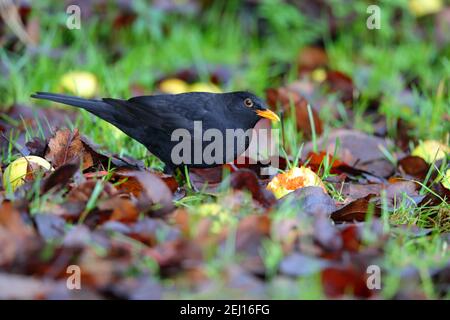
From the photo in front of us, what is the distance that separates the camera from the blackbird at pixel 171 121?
172 inches

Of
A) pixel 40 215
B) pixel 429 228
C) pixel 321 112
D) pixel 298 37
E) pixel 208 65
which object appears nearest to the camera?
pixel 40 215

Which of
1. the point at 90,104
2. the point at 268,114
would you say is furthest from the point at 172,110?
the point at 268,114

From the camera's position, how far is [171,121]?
4.49 meters

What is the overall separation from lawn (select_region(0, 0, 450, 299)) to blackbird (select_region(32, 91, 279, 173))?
4.5 inches

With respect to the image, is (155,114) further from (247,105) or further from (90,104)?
(247,105)

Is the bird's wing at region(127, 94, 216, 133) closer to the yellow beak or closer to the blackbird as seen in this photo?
the blackbird

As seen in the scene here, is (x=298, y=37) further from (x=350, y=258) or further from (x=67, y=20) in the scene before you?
(x=350, y=258)

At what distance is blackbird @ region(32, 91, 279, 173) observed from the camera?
4.37 m

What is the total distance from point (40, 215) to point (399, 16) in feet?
17.2

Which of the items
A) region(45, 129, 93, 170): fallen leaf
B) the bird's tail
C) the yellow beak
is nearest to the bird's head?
the yellow beak

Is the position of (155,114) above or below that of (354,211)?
above

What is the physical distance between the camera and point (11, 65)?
5.75 metres

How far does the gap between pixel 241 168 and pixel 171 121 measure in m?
0.69

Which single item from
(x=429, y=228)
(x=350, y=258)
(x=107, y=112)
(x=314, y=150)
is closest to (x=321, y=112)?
(x=314, y=150)
